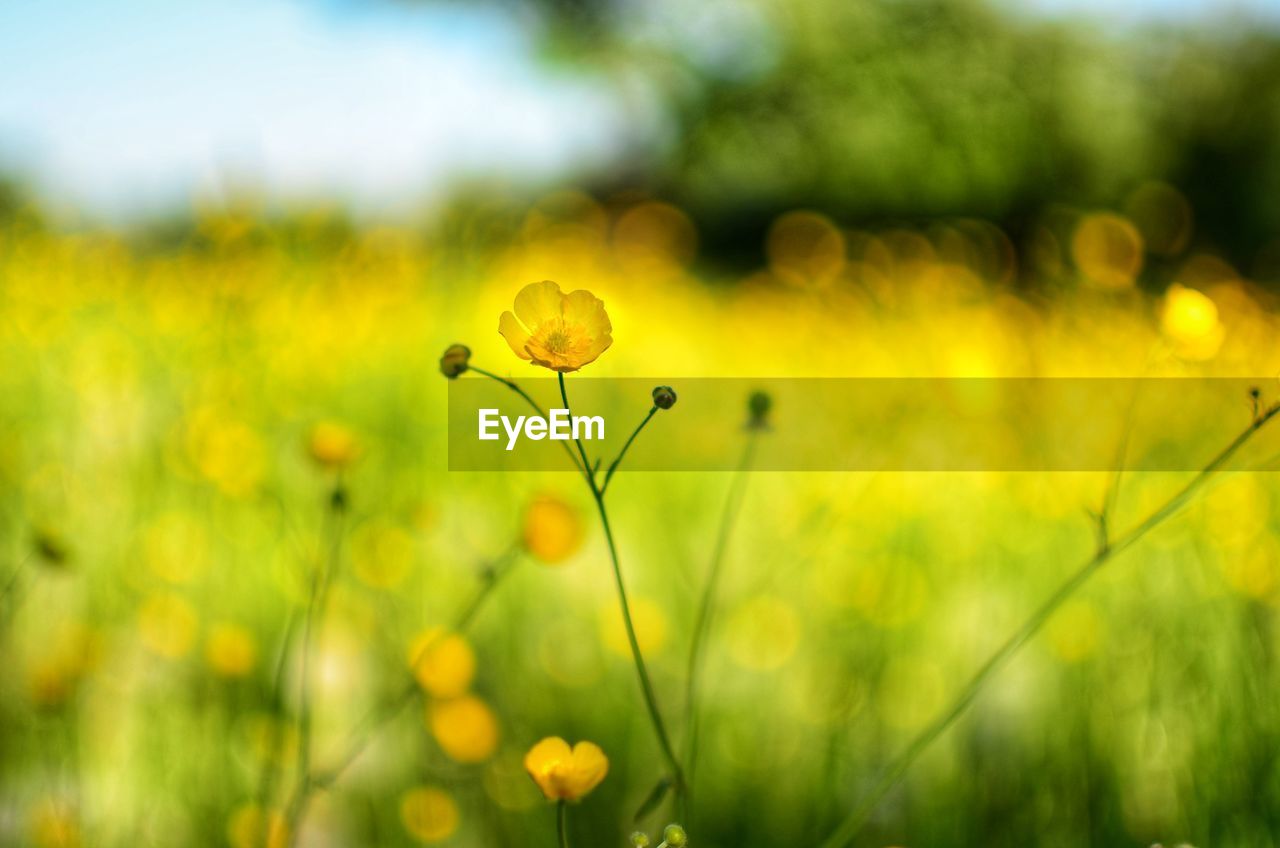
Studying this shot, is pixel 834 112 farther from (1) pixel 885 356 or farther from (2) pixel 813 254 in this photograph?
(1) pixel 885 356

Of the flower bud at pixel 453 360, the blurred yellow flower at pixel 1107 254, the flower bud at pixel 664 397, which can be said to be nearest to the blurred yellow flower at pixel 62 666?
the flower bud at pixel 453 360

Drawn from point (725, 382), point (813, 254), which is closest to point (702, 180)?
point (813, 254)

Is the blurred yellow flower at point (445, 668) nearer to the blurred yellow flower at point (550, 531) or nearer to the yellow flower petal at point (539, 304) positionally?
the blurred yellow flower at point (550, 531)

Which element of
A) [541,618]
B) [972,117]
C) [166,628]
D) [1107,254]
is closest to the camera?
[166,628]

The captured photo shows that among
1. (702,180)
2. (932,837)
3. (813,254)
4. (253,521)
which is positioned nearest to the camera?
(932,837)

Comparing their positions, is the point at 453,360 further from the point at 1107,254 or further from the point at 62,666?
the point at 1107,254

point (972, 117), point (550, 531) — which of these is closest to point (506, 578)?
point (550, 531)

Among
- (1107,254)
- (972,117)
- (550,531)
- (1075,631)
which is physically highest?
(972,117)
